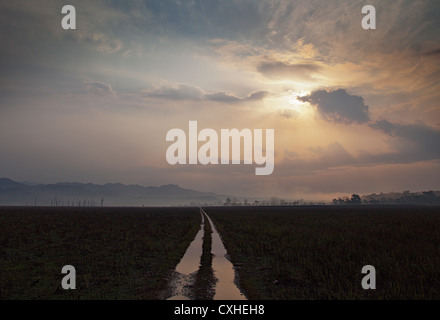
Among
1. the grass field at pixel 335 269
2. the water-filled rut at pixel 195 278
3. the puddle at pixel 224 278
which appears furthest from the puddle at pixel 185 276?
the grass field at pixel 335 269

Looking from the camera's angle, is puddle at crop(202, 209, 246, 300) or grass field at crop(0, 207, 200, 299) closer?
puddle at crop(202, 209, 246, 300)

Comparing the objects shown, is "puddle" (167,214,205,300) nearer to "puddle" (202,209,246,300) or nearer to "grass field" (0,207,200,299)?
"grass field" (0,207,200,299)

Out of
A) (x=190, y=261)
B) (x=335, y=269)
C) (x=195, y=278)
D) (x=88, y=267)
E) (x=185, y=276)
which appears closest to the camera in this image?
(x=195, y=278)

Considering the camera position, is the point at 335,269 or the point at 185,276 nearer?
the point at 185,276

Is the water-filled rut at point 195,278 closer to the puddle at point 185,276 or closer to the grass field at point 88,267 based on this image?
the puddle at point 185,276

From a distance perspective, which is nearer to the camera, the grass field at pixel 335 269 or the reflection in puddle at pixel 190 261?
the grass field at pixel 335 269

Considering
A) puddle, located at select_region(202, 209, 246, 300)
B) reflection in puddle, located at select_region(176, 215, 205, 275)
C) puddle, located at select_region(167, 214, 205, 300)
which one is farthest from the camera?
reflection in puddle, located at select_region(176, 215, 205, 275)

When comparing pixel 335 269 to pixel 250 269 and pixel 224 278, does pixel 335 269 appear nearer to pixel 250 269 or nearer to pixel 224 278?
pixel 250 269

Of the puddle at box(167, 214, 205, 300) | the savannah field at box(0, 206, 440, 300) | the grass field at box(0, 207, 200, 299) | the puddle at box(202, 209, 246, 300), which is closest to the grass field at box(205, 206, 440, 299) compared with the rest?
the savannah field at box(0, 206, 440, 300)

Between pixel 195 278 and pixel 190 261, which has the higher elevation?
pixel 195 278

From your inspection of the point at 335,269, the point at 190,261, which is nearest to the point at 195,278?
the point at 190,261

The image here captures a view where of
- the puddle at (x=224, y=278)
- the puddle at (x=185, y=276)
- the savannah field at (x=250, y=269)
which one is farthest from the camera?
the savannah field at (x=250, y=269)
